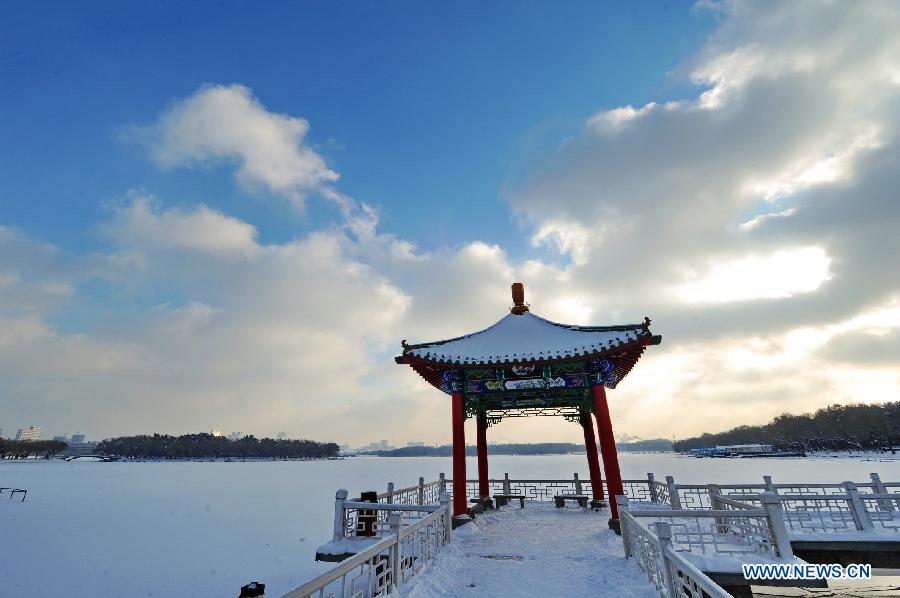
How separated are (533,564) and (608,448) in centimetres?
413

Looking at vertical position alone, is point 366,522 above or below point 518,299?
below

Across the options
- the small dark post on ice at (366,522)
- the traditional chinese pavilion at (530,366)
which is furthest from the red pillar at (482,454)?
the small dark post on ice at (366,522)

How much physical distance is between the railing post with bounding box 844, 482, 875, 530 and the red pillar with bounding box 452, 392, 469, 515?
29.8 feet

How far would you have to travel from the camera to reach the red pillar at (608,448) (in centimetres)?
1127

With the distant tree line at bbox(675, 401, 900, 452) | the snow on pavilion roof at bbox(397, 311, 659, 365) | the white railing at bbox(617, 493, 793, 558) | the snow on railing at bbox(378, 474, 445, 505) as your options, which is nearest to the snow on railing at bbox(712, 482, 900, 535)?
the white railing at bbox(617, 493, 793, 558)

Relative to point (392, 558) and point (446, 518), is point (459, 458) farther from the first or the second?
point (392, 558)

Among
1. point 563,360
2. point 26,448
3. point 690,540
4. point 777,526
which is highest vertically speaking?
point 26,448

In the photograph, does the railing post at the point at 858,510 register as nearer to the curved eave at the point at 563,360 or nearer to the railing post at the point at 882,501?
the railing post at the point at 882,501

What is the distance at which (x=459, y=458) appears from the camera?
1216cm

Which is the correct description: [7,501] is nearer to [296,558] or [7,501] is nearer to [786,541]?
[296,558]

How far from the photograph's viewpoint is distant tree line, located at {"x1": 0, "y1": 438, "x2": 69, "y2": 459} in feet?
421

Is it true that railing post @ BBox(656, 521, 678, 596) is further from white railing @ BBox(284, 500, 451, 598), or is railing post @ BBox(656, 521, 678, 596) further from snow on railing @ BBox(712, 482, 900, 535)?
snow on railing @ BBox(712, 482, 900, 535)

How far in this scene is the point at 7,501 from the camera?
3862 centimetres

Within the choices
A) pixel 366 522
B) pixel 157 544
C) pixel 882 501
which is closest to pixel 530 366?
pixel 366 522
